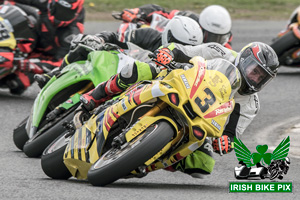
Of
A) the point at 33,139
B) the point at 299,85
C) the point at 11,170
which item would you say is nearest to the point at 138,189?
the point at 11,170

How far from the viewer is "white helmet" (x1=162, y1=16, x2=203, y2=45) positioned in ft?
28.4

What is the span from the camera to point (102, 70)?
A: 845 centimetres

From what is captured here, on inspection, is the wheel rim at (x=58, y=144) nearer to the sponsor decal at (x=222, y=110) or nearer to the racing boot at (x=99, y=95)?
the racing boot at (x=99, y=95)

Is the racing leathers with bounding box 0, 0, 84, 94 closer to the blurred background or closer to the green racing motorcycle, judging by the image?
the green racing motorcycle

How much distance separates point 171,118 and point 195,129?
20 centimetres

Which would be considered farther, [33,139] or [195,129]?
[33,139]

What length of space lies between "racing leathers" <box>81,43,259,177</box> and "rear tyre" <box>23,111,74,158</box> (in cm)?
67

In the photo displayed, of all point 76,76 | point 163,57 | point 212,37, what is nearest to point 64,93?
point 76,76

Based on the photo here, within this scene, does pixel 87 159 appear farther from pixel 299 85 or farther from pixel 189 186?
pixel 299 85

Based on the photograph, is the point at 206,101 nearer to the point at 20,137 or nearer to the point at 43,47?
the point at 20,137

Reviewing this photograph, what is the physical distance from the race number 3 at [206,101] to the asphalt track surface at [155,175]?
0.67 m

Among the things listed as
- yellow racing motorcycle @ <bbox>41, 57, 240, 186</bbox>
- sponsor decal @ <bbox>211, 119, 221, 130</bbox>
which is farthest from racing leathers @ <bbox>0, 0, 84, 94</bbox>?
sponsor decal @ <bbox>211, 119, 221, 130</bbox>

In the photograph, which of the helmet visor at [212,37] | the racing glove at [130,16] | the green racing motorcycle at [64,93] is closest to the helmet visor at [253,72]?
the green racing motorcycle at [64,93]

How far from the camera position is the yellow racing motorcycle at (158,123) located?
652 centimetres
